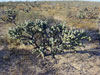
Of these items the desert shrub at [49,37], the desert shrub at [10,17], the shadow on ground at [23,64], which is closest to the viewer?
the shadow on ground at [23,64]

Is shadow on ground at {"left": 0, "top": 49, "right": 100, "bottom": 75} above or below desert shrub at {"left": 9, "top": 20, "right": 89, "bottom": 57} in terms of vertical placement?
below

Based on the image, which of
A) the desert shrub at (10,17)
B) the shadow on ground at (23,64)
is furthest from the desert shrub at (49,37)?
the desert shrub at (10,17)

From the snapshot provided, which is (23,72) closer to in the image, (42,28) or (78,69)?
(78,69)

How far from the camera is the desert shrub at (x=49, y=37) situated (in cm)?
726

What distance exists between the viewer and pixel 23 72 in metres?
5.88

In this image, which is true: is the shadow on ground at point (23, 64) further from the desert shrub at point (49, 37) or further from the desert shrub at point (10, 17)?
the desert shrub at point (10, 17)

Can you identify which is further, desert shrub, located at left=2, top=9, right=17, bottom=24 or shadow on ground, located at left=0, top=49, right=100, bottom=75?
desert shrub, located at left=2, top=9, right=17, bottom=24

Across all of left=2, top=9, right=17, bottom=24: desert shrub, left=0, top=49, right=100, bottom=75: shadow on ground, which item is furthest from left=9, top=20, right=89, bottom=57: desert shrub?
left=2, top=9, right=17, bottom=24: desert shrub

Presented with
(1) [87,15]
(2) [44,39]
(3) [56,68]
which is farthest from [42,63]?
(1) [87,15]

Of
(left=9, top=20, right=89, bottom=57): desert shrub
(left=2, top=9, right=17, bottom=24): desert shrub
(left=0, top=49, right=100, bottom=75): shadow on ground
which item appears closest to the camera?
(left=0, top=49, right=100, bottom=75): shadow on ground

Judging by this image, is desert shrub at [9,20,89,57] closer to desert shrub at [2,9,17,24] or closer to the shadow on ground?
the shadow on ground

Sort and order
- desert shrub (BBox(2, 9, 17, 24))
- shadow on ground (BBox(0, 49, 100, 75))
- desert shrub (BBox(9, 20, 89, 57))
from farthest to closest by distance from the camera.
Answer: desert shrub (BBox(2, 9, 17, 24))
desert shrub (BBox(9, 20, 89, 57))
shadow on ground (BBox(0, 49, 100, 75))

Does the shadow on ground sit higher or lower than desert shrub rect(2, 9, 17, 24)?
lower

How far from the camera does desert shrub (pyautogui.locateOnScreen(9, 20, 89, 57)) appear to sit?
7258 millimetres
